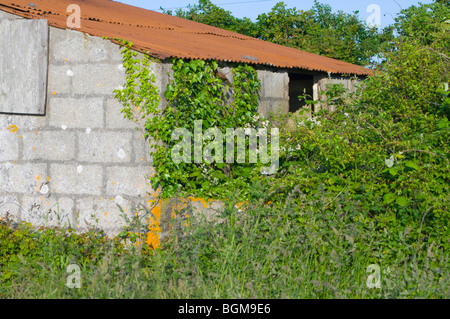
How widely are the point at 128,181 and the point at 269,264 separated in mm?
2330

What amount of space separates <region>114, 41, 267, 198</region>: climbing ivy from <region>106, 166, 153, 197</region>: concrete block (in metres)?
0.13

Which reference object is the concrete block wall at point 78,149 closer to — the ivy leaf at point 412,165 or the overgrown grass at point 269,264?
the overgrown grass at point 269,264

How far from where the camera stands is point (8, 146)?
6.89 meters

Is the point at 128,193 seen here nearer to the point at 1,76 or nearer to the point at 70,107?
the point at 70,107

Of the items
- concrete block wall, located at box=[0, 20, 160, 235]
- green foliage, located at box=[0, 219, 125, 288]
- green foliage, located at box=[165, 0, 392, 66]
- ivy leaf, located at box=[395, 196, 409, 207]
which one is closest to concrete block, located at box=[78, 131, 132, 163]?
concrete block wall, located at box=[0, 20, 160, 235]

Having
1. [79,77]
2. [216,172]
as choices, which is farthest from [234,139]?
[79,77]

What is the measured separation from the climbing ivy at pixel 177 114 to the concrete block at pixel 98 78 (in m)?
0.11

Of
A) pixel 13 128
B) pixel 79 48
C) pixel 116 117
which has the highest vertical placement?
pixel 79 48

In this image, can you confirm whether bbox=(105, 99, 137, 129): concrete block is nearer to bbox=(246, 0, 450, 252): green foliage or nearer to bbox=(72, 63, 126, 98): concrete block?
bbox=(72, 63, 126, 98): concrete block

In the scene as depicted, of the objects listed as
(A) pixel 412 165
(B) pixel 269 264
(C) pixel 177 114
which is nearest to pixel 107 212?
(C) pixel 177 114

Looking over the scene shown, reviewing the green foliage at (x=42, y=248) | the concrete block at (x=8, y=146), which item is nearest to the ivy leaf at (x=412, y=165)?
the green foliage at (x=42, y=248)

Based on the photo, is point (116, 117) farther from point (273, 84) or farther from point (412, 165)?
point (412, 165)

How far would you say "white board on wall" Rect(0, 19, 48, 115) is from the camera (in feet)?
21.9

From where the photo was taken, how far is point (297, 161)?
717 cm
